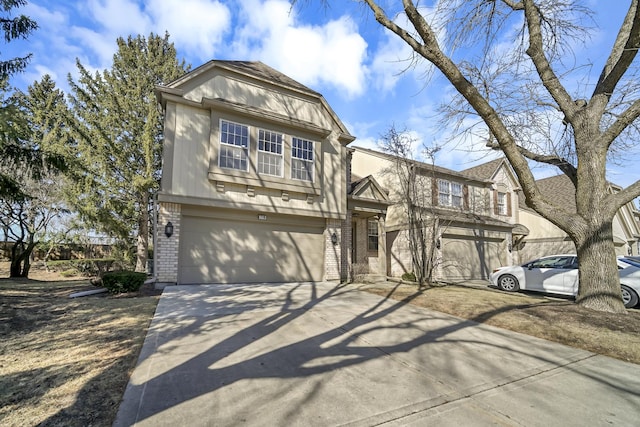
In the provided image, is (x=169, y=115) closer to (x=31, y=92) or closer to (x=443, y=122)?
(x=443, y=122)

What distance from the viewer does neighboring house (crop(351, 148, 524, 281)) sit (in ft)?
48.9

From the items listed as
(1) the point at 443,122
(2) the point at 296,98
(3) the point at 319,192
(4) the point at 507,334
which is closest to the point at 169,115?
(2) the point at 296,98

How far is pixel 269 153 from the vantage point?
36.4 feet

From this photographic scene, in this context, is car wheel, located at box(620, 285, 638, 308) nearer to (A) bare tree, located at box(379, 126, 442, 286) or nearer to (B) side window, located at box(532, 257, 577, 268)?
(B) side window, located at box(532, 257, 577, 268)

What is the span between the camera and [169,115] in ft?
32.6

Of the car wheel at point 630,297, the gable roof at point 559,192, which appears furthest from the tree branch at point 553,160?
the gable roof at point 559,192

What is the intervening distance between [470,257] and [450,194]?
360 centimetres

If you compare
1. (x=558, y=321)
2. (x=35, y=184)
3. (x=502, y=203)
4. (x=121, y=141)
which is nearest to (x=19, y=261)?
(x=35, y=184)

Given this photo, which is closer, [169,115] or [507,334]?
[507,334]

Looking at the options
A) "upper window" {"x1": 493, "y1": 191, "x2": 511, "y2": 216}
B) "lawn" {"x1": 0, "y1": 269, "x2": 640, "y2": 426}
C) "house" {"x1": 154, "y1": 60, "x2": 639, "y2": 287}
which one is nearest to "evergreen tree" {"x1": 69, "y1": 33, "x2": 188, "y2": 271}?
"house" {"x1": 154, "y1": 60, "x2": 639, "y2": 287}

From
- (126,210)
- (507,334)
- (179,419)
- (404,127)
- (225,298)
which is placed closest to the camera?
(179,419)

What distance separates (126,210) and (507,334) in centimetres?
1709

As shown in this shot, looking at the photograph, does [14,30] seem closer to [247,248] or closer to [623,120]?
[247,248]

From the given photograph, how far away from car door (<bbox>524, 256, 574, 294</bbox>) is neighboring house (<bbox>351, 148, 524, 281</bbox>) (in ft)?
11.4
